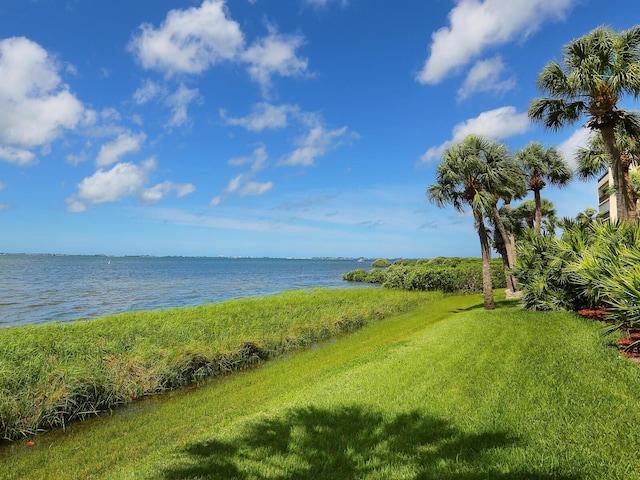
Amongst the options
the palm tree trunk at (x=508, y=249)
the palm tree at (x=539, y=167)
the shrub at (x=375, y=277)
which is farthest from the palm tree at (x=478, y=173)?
the shrub at (x=375, y=277)

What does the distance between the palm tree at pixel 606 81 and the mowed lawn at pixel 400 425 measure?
29.7ft

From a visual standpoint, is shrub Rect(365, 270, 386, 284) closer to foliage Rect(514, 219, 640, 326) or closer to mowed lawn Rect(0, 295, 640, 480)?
foliage Rect(514, 219, 640, 326)

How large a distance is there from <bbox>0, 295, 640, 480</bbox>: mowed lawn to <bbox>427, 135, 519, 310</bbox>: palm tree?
10.2 m

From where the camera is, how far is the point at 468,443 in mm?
5242

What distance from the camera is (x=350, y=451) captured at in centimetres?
545

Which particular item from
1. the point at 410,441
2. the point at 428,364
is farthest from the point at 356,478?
the point at 428,364

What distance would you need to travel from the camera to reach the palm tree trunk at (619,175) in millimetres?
15867

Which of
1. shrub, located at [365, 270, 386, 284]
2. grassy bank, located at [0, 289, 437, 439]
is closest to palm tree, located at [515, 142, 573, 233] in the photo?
grassy bank, located at [0, 289, 437, 439]

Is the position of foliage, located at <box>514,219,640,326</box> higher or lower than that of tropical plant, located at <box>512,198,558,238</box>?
lower

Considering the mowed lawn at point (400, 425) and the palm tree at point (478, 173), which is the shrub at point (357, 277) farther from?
the mowed lawn at point (400, 425)

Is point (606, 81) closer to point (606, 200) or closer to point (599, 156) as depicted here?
point (599, 156)

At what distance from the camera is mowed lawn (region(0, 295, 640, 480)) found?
483cm

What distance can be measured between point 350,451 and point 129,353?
9.97 m

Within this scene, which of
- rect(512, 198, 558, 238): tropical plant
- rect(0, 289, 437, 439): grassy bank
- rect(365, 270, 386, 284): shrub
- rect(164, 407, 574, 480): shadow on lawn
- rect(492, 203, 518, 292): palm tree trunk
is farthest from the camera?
rect(365, 270, 386, 284): shrub
